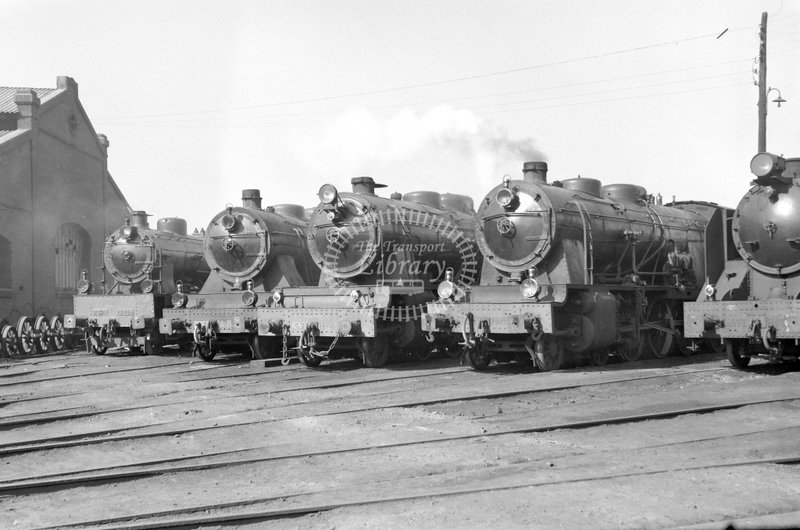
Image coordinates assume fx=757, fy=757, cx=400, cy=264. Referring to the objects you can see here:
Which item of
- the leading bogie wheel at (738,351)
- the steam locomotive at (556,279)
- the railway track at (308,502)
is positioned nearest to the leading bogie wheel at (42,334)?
the steam locomotive at (556,279)

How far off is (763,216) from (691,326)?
1.82 metres

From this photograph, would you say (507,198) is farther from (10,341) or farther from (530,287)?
(10,341)

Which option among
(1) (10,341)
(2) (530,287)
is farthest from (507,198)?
(1) (10,341)

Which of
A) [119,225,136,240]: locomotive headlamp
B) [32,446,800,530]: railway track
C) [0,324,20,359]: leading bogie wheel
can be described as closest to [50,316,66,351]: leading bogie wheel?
[0,324,20,359]: leading bogie wheel

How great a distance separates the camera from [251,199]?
15.3 m

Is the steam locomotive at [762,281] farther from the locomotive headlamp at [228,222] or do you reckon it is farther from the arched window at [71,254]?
the arched window at [71,254]

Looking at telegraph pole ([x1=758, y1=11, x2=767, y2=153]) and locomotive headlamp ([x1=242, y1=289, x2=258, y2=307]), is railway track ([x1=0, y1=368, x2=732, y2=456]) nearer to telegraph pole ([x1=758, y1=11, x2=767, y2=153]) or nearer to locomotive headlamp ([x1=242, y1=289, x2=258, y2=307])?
locomotive headlamp ([x1=242, y1=289, x2=258, y2=307])

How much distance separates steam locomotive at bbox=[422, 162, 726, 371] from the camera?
10.8m

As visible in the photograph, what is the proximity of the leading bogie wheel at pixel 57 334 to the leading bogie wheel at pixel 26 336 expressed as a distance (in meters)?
0.51

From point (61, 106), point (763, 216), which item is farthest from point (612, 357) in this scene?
point (61, 106)

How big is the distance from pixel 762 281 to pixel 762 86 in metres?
11.2

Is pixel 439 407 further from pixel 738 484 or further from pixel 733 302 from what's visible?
pixel 733 302

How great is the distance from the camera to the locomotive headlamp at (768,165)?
10.3 metres

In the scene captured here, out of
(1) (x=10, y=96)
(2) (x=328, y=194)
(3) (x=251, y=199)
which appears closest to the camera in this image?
(2) (x=328, y=194)
